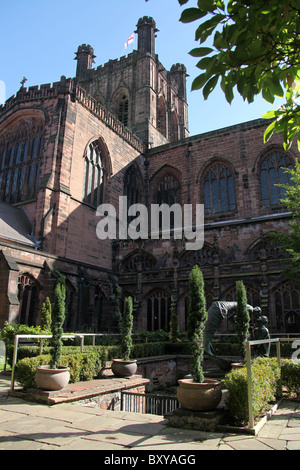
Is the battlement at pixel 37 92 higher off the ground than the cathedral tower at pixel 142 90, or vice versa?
the cathedral tower at pixel 142 90

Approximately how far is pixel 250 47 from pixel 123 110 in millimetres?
36065

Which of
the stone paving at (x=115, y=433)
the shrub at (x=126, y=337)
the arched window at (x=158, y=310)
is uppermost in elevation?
the arched window at (x=158, y=310)

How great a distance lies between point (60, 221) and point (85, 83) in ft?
87.9

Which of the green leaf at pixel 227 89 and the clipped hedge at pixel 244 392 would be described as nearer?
the green leaf at pixel 227 89

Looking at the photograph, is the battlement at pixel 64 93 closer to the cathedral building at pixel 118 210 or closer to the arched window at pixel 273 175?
the cathedral building at pixel 118 210

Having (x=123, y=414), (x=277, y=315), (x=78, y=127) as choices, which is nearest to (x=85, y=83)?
(x=78, y=127)

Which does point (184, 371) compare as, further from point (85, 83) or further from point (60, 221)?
point (85, 83)

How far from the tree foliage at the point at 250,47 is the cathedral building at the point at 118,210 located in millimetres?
13417

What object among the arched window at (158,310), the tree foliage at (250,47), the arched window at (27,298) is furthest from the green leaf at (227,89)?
the arched window at (158,310)

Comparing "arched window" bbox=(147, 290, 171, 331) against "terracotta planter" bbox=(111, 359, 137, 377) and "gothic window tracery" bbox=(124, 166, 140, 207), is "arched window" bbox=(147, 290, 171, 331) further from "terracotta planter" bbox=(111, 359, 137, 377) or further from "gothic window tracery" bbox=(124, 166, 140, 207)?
"terracotta planter" bbox=(111, 359, 137, 377)

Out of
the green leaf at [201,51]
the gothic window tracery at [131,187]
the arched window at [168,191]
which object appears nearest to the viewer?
the green leaf at [201,51]

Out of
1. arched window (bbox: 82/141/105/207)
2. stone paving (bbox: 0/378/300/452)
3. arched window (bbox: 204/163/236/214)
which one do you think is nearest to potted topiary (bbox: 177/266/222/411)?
stone paving (bbox: 0/378/300/452)

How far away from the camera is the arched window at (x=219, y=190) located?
83.3 ft

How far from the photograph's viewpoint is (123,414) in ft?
20.3
